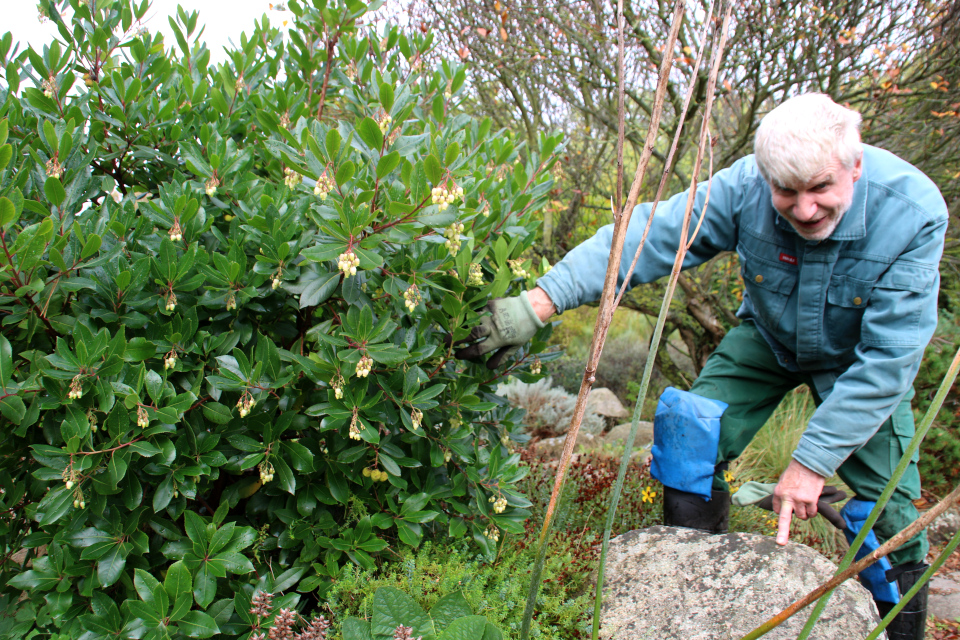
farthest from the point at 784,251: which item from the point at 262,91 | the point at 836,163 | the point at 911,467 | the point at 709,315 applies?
the point at 709,315

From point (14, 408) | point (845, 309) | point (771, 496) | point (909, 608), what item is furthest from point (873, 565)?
point (14, 408)

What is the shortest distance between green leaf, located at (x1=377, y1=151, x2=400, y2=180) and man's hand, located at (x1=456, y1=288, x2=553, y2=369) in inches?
25.3

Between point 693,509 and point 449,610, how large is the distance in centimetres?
136

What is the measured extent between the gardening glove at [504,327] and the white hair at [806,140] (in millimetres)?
890

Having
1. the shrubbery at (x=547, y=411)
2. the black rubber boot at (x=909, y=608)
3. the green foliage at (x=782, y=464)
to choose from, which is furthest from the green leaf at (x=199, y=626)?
the shrubbery at (x=547, y=411)

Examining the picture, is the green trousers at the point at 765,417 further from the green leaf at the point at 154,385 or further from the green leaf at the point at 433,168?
the green leaf at the point at 154,385

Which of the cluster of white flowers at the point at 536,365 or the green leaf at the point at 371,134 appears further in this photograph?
the cluster of white flowers at the point at 536,365

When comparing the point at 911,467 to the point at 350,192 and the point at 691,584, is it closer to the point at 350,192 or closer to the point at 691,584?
the point at 691,584

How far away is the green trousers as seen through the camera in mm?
2279

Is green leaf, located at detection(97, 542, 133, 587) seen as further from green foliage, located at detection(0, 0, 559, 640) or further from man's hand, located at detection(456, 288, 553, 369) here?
man's hand, located at detection(456, 288, 553, 369)

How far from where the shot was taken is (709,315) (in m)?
5.11

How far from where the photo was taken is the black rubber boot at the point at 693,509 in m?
2.47

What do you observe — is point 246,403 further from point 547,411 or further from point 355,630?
point 547,411

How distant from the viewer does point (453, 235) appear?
1.51 metres
